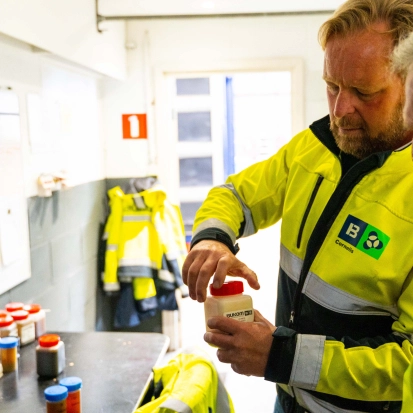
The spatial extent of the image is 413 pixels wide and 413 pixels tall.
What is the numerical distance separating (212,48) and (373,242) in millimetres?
2924

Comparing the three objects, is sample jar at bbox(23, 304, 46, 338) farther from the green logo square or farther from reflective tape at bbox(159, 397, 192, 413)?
the green logo square

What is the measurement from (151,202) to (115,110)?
75 cm

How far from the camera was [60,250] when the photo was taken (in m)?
3.04

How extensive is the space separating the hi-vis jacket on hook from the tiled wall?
0.13 m

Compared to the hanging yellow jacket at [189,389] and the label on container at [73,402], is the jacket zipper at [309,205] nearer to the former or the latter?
the hanging yellow jacket at [189,389]

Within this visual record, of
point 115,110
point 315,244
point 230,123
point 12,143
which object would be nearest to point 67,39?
point 12,143

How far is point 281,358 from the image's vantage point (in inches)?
42.8

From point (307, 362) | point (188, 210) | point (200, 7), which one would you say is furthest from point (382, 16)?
point (188, 210)

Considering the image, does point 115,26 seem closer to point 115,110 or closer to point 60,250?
point 115,110

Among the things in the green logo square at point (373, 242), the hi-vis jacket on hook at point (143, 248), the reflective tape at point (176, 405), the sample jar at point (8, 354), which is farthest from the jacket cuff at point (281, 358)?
the hi-vis jacket on hook at point (143, 248)

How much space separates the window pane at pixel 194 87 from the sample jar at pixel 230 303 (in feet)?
15.0

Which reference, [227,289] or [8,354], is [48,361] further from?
[227,289]

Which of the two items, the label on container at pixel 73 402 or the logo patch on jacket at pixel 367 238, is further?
the label on container at pixel 73 402

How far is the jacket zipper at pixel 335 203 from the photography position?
3.96 feet
